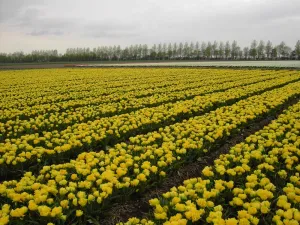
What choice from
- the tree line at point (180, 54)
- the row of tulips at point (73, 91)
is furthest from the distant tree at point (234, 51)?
the row of tulips at point (73, 91)

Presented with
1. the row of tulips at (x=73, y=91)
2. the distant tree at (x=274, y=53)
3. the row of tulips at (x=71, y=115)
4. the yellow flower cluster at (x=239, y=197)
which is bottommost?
the yellow flower cluster at (x=239, y=197)

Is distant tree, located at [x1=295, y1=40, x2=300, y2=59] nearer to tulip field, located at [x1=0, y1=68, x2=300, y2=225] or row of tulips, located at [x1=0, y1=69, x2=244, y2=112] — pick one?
row of tulips, located at [x1=0, y1=69, x2=244, y2=112]

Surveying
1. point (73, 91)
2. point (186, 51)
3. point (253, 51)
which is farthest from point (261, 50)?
point (73, 91)

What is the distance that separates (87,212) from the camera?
4.33 meters

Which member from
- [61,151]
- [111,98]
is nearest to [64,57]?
[111,98]

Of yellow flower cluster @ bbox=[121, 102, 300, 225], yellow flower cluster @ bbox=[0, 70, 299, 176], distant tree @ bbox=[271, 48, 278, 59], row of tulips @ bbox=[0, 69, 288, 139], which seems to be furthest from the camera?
distant tree @ bbox=[271, 48, 278, 59]

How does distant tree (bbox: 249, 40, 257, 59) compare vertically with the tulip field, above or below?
above

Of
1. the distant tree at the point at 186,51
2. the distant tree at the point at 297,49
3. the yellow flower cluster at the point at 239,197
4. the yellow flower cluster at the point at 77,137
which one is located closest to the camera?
the yellow flower cluster at the point at 239,197

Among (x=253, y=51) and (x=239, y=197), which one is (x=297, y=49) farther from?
(x=239, y=197)

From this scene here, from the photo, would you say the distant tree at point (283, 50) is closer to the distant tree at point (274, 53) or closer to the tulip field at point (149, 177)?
the distant tree at point (274, 53)

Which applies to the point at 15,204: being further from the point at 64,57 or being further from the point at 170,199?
the point at 64,57

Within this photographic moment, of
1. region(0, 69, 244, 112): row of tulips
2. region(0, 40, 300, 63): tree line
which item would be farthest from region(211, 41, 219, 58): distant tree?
region(0, 69, 244, 112): row of tulips

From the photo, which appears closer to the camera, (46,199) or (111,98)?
(46,199)

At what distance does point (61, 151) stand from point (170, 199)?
11.1 feet
